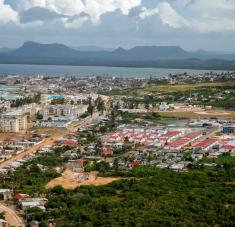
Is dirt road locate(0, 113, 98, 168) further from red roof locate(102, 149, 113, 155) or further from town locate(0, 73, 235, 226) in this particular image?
red roof locate(102, 149, 113, 155)

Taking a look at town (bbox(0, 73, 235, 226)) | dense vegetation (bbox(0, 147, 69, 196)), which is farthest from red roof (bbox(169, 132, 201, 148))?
dense vegetation (bbox(0, 147, 69, 196))

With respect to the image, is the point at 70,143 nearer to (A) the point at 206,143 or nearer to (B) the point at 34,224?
(A) the point at 206,143

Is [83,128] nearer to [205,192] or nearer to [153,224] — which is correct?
[205,192]

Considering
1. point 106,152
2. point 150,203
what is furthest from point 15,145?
point 150,203

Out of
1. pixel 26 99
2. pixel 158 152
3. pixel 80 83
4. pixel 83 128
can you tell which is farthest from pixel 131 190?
pixel 80 83

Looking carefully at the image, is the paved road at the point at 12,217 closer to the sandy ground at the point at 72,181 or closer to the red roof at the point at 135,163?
the sandy ground at the point at 72,181
